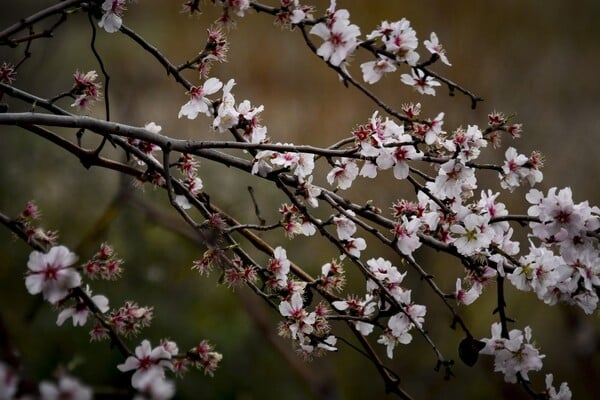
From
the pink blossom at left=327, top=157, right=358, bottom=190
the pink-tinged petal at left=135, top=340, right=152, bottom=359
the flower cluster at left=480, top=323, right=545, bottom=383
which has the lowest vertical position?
the pink-tinged petal at left=135, top=340, right=152, bottom=359

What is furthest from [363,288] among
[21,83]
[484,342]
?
[484,342]

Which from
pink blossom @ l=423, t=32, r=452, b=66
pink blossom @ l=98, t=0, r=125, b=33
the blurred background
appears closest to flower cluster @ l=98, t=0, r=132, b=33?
pink blossom @ l=98, t=0, r=125, b=33

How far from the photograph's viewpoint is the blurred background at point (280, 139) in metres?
2.57

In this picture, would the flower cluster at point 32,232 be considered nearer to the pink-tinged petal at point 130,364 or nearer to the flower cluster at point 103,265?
the flower cluster at point 103,265

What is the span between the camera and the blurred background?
8.45 feet

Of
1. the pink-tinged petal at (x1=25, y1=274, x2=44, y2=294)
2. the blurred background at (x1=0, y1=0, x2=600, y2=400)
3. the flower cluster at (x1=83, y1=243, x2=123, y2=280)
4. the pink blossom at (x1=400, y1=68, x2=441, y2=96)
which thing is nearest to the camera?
the pink-tinged petal at (x1=25, y1=274, x2=44, y2=294)

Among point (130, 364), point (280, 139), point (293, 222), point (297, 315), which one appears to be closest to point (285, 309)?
point (297, 315)

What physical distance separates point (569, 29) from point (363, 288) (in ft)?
6.66

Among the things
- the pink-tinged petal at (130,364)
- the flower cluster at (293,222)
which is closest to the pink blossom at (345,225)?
the flower cluster at (293,222)

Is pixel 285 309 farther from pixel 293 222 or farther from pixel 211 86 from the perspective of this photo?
pixel 211 86

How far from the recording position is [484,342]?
3.46 feet

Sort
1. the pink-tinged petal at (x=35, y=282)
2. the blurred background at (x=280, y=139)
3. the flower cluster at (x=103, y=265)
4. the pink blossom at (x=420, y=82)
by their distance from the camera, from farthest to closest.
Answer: the blurred background at (x=280, y=139) < the pink blossom at (x=420, y=82) < the flower cluster at (x=103, y=265) < the pink-tinged petal at (x=35, y=282)

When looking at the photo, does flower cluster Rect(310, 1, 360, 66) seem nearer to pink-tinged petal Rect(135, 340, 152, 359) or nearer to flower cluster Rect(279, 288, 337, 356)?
flower cluster Rect(279, 288, 337, 356)

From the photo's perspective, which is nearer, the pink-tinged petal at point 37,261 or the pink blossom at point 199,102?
the pink-tinged petal at point 37,261
